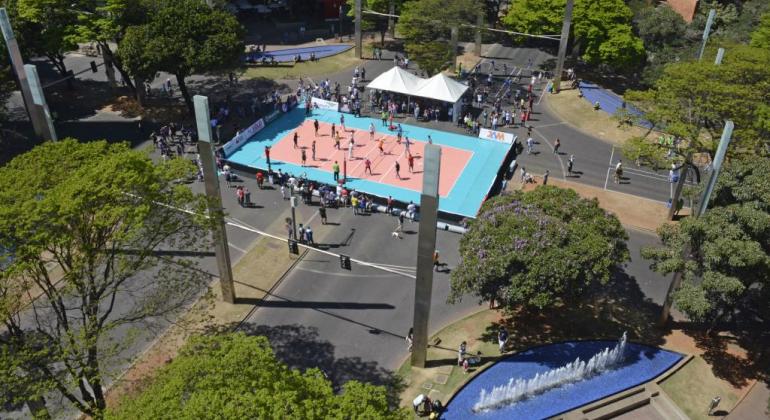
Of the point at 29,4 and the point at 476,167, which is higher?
the point at 29,4

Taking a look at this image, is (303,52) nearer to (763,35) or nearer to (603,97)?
(603,97)

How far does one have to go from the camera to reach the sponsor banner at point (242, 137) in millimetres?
45969

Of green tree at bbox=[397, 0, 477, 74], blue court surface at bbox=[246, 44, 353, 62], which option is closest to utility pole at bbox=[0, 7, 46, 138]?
green tree at bbox=[397, 0, 477, 74]

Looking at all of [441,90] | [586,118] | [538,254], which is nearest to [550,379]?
[538,254]

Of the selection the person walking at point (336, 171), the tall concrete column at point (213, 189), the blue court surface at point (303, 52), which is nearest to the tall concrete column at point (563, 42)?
the blue court surface at point (303, 52)

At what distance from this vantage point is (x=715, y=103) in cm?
3512

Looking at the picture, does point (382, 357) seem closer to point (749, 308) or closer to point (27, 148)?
point (749, 308)

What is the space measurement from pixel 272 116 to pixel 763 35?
4216 centimetres

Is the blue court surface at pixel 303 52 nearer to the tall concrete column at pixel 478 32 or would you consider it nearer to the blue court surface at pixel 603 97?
the tall concrete column at pixel 478 32

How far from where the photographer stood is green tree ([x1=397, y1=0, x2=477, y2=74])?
54750 mm

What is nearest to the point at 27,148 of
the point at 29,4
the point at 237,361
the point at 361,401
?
the point at 29,4

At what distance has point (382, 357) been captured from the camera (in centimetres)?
2908

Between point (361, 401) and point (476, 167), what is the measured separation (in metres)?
29.9

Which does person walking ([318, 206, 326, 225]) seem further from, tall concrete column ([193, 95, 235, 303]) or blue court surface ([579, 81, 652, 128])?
blue court surface ([579, 81, 652, 128])
